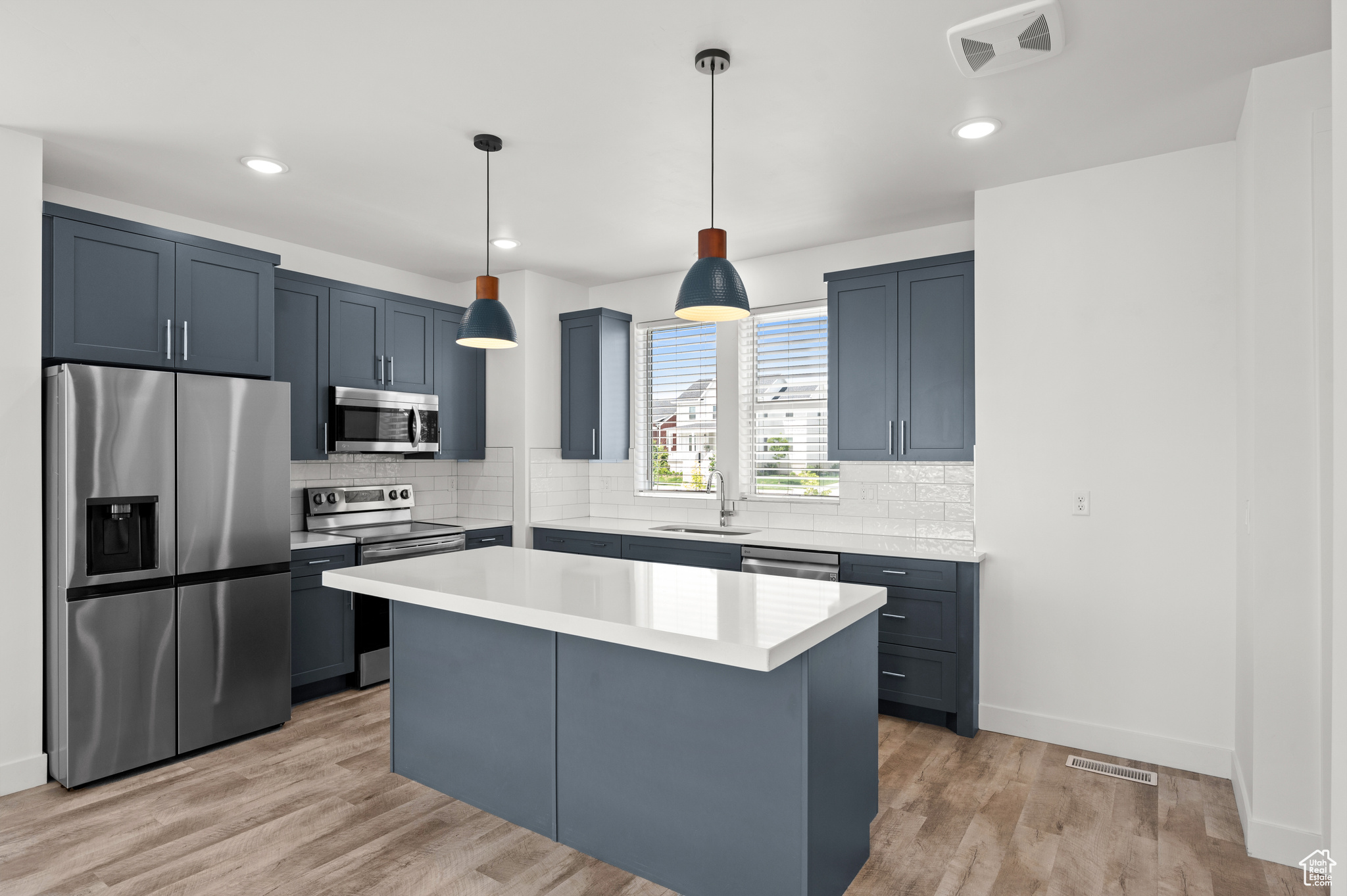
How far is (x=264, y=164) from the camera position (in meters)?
3.26

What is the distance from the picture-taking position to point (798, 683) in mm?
1900

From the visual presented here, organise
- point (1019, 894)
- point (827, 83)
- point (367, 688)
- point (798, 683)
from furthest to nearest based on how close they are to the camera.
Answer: point (367, 688)
point (827, 83)
point (1019, 894)
point (798, 683)

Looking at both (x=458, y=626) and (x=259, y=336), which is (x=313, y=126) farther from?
(x=458, y=626)

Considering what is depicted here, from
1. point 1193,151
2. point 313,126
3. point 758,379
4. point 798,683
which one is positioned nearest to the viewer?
point 798,683

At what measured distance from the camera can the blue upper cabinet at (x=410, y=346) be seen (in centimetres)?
480

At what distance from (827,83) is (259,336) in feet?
10.1

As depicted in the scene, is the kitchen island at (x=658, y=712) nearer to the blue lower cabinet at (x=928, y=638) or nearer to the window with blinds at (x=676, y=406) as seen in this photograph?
the blue lower cabinet at (x=928, y=638)

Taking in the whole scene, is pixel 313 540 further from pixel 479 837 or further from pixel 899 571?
pixel 899 571

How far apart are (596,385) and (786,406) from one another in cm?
140

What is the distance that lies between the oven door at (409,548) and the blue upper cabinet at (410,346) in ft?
3.44

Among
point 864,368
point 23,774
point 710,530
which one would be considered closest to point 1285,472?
point 864,368

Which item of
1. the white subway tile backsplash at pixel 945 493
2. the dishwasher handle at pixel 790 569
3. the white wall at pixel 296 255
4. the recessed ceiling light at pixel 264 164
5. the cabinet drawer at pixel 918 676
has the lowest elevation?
the cabinet drawer at pixel 918 676

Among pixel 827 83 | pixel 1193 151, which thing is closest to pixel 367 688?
pixel 827 83

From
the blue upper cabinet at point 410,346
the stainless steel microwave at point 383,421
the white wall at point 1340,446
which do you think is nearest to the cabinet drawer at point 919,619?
the white wall at point 1340,446
